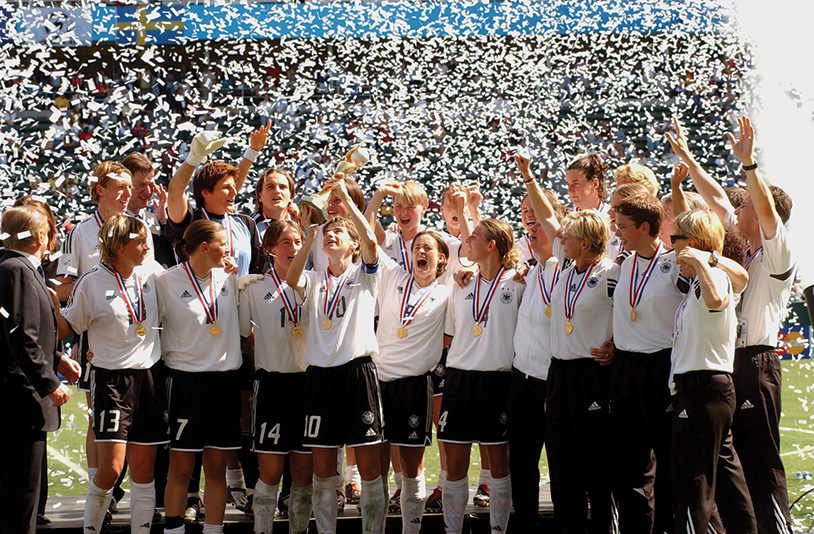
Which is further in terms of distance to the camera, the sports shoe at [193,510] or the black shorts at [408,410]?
the sports shoe at [193,510]

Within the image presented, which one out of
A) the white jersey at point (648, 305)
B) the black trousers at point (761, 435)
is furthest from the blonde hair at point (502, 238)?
the black trousers at point (761, 435)

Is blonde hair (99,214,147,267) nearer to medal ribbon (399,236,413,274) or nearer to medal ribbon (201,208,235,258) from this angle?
medal ribbon (201,208,235,258)

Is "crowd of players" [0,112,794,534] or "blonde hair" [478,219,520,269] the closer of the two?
"crowd of players" [0,112,794,534]

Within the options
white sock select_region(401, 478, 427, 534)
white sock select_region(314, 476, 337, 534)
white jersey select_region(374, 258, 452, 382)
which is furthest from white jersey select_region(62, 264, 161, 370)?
white sock select_region(401, 478, 427, 534)

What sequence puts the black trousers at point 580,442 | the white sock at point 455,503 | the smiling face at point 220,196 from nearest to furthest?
the black trousers at point 580,442
the white sock at point 455,503
the smiling face at point 220,196

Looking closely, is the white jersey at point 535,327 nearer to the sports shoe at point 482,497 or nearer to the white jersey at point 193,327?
the sports shoe at point 482,497

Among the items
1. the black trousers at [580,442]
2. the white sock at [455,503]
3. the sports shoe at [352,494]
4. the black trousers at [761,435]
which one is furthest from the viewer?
the sports shoe at [352,494]

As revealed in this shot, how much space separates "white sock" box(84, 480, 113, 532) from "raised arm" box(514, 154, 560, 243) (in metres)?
2.45

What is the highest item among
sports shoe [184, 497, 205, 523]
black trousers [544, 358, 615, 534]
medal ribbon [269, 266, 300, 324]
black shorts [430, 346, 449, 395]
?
medal ribbon [269, 266, 300, 324]

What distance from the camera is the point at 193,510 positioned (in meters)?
4.65

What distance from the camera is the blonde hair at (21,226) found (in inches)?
152

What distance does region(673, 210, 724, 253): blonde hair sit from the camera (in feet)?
12.3

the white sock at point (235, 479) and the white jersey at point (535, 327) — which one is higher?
the white jersey at point (535, 327)

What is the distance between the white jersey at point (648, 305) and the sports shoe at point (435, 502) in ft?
4.93
